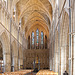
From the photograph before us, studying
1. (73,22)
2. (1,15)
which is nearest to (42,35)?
(1,15)

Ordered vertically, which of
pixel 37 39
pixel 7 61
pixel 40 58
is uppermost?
pixel 37 39

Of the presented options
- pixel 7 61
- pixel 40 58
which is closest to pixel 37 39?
pixel 40 58

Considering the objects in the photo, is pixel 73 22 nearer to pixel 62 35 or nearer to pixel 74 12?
pixel 74 12

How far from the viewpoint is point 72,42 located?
952 cm

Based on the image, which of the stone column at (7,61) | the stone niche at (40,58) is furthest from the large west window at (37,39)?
the stone column at (7,61)

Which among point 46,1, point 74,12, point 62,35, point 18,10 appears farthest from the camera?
point 18,10

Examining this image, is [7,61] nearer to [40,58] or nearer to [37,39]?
[40,58]

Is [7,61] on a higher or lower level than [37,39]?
lower

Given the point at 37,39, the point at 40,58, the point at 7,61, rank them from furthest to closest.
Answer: the point at 37,39 < the point at 40,58 < the point at 7,61

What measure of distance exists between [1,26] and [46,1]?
42.0ft

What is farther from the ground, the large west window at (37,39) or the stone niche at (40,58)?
the large west window at (37,39)

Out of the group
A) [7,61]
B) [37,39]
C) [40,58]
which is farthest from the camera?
[37,39]

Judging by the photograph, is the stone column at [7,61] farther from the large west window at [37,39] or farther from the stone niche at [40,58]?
the large west window at [37,39]

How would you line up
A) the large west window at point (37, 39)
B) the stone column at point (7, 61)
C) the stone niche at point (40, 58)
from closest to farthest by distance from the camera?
the stone column at point (7, 61), the stone niche at point (40, 58), the large west window at point (37, 39)
